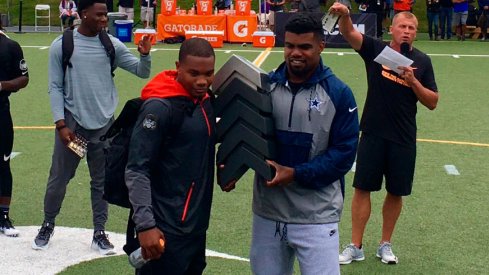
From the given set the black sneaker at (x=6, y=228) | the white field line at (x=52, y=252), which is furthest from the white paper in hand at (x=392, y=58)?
the black sneaker at (x=6, y=228)

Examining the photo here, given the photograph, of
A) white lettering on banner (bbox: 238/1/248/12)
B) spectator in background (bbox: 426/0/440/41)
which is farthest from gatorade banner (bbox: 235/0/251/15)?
spectator in background (bbox: 426/0/440/41)

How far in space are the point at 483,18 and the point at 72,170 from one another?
22.0m

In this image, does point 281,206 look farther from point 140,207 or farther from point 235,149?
point 140,207

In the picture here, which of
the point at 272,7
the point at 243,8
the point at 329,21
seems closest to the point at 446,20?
the point at 272,7

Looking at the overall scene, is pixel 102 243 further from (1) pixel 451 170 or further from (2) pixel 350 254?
(1) pixel 451 170

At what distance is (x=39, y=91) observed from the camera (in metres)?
16.0

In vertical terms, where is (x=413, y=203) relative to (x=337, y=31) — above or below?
below

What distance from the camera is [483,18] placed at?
2684cm

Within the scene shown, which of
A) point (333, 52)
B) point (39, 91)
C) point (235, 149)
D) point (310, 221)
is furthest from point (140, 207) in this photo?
point (333, 52)

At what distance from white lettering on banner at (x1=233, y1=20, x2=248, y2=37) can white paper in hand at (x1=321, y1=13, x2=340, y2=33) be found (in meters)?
20.5

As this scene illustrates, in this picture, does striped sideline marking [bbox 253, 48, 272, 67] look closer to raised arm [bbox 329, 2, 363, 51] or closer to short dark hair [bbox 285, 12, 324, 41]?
raised arm [bbox 329, 2, 363, 51]

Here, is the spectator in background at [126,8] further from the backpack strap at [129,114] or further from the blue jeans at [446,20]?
the backpack strap at [129,114]

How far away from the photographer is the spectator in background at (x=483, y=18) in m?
26.3

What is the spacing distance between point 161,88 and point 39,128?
8.20m
